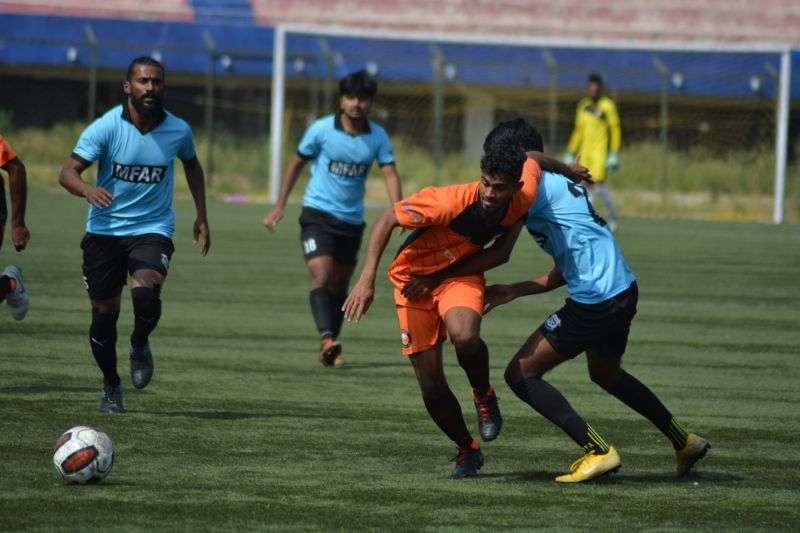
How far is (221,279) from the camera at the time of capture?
15.2 metres

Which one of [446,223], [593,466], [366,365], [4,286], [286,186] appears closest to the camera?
[446,223]

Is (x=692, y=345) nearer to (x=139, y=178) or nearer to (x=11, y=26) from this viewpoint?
(x=139, y=178)

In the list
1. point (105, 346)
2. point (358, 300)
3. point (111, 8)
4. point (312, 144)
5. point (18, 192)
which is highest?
point (111, 8)

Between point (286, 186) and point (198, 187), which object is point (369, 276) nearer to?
point (198, 187)

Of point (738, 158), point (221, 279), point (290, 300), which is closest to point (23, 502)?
point (290, 300)

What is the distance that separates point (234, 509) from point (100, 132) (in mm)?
3126

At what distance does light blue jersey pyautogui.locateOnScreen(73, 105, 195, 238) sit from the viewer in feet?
26.2

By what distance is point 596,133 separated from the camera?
2258 cm

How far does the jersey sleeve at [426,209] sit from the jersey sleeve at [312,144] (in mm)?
4940

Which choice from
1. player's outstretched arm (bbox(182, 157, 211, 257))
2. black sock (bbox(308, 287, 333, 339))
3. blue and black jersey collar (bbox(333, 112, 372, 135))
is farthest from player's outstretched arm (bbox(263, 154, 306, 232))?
player's outstretched arm (bbox(182, 157, 211, 257))

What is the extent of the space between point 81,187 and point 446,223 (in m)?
2.46

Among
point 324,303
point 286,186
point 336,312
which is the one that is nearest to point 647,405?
point 324,303

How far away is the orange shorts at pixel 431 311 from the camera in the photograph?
21.1ft

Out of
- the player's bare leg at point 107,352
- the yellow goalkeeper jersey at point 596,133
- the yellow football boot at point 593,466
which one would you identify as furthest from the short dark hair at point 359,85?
the yellow goalkeeper jersey at point 596,133
